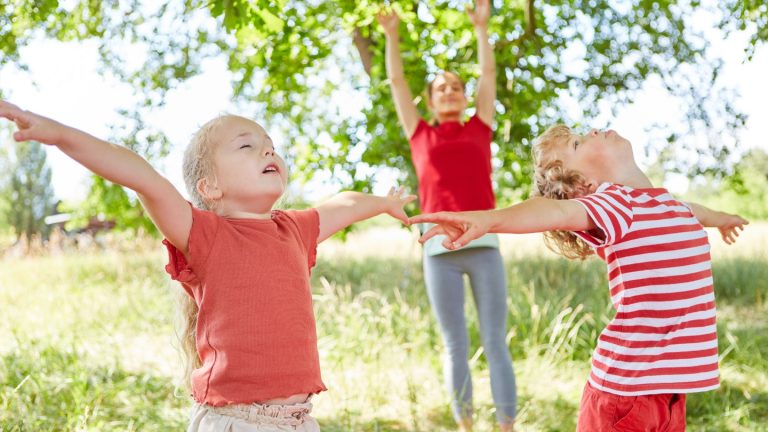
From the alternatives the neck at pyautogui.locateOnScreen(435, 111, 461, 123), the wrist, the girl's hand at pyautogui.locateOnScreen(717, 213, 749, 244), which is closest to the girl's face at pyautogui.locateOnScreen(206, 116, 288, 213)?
the wrist

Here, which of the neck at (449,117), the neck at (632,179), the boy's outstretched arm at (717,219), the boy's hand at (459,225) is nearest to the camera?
the boy's hand at (459,225)

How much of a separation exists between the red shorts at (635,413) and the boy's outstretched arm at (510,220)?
0.55 m

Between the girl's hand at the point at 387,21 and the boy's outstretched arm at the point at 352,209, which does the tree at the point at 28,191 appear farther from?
the boy's outstretched arm at the point at 352,209

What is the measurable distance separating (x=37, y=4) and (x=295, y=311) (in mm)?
2304

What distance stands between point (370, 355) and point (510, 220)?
3389mm

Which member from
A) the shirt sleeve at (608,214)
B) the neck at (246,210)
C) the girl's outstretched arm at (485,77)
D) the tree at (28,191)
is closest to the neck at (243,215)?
the neck at (246,210)

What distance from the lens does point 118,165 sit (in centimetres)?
176

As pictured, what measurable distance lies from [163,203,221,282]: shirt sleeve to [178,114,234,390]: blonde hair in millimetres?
215

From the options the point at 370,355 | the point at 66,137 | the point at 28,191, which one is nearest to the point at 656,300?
the point at 66,137

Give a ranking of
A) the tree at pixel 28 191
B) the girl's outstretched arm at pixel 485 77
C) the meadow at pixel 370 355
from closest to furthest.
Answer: the girl's outstretched arm at pixel 485 77 < the meadow at pixel 370 355 < the tree at pixel 28 191

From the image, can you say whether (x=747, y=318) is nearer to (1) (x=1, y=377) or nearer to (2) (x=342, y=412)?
(2) (x=342, y=412)

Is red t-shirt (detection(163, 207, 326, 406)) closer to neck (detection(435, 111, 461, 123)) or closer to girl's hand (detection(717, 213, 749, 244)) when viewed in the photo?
girl's hand (detection(717, 213, 749, 244))

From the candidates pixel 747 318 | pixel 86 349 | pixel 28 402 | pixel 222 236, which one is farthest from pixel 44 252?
pixel 222 236

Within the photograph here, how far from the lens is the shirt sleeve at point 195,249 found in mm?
2006
